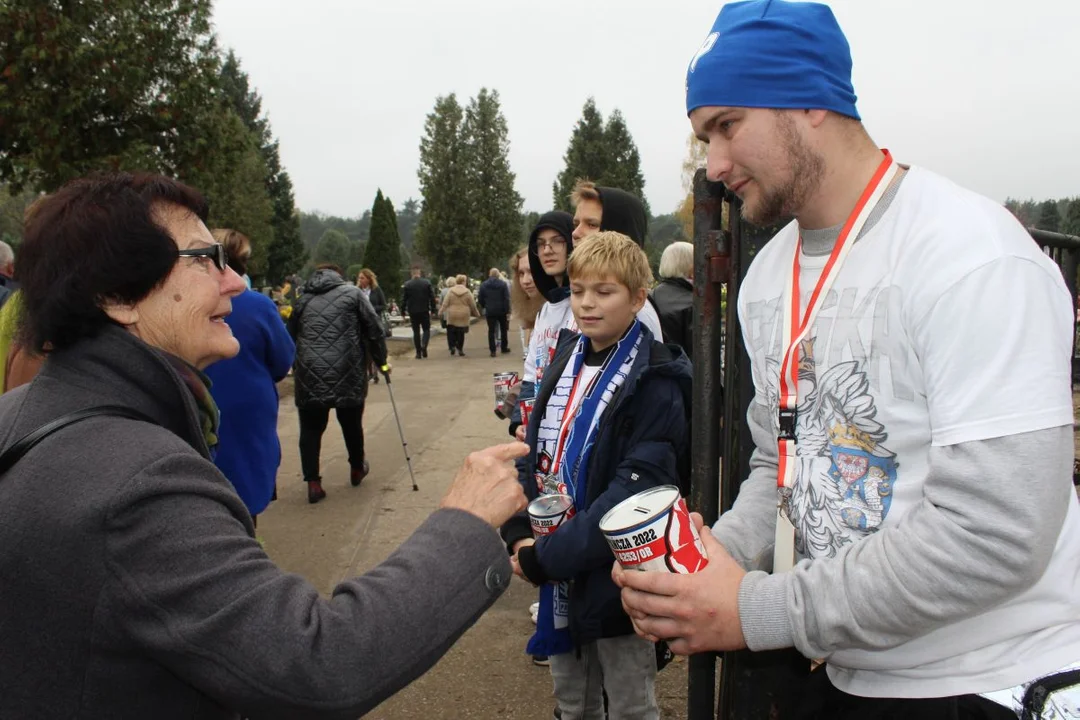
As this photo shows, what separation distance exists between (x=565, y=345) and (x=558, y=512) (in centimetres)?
100

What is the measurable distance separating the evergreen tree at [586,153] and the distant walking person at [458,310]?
1695 inches

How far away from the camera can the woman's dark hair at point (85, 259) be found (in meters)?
1.48

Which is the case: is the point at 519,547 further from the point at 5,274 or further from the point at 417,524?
the point at 5,274

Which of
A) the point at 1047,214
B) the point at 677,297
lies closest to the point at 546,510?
the point at 677,297

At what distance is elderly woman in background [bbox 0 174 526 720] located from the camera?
4.17 feet

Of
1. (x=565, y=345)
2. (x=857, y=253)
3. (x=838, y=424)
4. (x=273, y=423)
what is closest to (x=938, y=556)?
(x=838, y=424)

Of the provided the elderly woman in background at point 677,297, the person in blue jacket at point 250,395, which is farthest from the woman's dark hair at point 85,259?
the elderly woman in background at point 677,297

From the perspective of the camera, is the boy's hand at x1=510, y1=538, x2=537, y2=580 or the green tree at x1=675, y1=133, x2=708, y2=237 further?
the green tree at x1=675, y1=133, x2=708, y2=237

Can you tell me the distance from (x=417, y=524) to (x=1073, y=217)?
7.16 metres

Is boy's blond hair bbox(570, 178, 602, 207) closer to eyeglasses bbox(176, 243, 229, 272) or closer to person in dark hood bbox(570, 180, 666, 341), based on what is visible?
person in dark hood bbox(570, 180, 666, 341)

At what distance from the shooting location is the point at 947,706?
4.56ft

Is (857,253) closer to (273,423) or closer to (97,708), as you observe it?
(97,708)

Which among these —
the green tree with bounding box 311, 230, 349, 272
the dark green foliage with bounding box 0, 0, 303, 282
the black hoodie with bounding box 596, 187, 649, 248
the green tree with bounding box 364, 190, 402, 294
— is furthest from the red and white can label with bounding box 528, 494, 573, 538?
the green tree with bounding box 311, 230, 349, 272

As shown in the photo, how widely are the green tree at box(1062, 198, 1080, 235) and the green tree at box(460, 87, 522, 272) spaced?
145 feet
